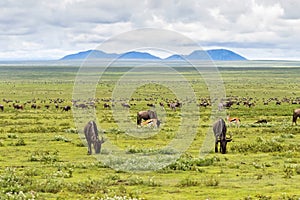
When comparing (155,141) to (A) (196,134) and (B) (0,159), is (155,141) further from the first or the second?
(B) (0,159)

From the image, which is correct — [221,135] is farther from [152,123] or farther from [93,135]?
[152,123]

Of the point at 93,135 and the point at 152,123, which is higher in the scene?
the point at 93,135

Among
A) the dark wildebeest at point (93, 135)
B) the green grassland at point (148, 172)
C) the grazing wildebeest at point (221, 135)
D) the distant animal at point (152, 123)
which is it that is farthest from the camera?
the distant animal at point (152, 123)

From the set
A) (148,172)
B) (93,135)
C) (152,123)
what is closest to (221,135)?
(93,135)

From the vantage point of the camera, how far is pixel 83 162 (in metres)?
20.7

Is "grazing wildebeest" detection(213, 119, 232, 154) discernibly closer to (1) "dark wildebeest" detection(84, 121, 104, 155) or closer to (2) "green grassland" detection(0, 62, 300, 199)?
(2) "green grassland" detection(0, 62, 300, 199)

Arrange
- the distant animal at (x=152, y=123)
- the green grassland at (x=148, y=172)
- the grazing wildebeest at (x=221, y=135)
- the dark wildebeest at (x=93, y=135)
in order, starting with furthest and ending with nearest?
1. the distant animal at (x=152, y=123)
2. the grazing wildebeest at (x=221, y=135)
3. the dark wildebeest at (x=93, y=135)
4. the green grassland at (x=148, y=172)

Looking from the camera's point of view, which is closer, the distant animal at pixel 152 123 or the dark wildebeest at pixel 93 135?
the dark wildebeest at pixel 93 135

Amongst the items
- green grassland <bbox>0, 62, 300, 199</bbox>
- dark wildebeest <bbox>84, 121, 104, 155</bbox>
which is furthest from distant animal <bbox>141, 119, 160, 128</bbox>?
dark wildebeest <bbox>84, 121, 104, 155</bbox>

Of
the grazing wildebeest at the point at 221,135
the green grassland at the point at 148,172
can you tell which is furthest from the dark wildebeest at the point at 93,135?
the grazing wildebeest at the point at 221,135

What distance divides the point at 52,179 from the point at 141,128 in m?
18.1

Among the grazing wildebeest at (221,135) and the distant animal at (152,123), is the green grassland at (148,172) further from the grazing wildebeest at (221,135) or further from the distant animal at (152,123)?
the distant animal at (152,123)

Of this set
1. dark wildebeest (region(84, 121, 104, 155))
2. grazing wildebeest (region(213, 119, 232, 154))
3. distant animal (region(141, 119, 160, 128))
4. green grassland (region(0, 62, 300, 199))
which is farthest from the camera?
distant animal (region(141, 119, 160, 128))

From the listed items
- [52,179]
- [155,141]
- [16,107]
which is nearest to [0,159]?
[52,179]
